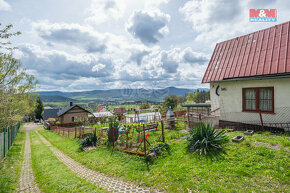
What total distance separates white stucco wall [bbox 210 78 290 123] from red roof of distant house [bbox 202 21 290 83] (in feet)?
1.81

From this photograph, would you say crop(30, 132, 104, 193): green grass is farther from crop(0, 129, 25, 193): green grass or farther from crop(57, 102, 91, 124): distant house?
crop(57, 102, 91, 124): distant house

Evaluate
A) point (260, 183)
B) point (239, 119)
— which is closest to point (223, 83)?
point (239, 119)

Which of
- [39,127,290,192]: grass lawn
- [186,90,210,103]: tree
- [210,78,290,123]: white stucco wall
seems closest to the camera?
[39,127,290,192]: grass lawn

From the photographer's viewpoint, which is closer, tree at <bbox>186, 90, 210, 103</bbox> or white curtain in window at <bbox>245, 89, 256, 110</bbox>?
white curtain in window at <bbox>245, 89, 256, 110</bbox>

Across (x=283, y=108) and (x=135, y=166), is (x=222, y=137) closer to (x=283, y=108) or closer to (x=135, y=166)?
(x=135, y=166)

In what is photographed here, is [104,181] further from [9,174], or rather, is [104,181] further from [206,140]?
[9,174]

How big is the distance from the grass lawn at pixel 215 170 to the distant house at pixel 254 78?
4038 mm

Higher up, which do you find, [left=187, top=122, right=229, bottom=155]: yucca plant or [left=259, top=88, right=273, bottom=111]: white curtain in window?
[left=259, top=88, right=273, bottom=111]: white curtain in window

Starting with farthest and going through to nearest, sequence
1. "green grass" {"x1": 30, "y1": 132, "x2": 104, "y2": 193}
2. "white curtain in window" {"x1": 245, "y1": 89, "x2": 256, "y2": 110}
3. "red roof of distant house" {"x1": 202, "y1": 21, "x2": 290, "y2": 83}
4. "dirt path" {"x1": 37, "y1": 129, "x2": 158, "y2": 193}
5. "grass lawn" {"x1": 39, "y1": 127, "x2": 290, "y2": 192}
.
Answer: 1. "white curtain in window" {"x1": 245, "y1": 89, "x2": 256, "y2": 110}
2. "red roof of distant house" {"x1": 202, "y1": 21, "x2": 290, "y2": 83}
3. "green grass" {"x1": 30, "y1": 132, "x2": 104, "y2": 193}
4. "dirt path" {"x1": 37, "y1": 129, "x2": 158, "y2": 193}
5. "grass lawn" {"x1": 39, "y1": 127, "x2": 290, "y2": 192}

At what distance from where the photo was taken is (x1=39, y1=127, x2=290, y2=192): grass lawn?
3.75 meters

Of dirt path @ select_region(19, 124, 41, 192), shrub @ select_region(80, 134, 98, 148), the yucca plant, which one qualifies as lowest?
dirt path @ select_region(19, 124, 41, 192)

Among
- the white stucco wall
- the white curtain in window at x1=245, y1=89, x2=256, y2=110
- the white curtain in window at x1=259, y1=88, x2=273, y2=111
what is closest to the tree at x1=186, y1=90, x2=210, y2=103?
the white stucco wall

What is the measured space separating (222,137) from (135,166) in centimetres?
394

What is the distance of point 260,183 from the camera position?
3680mm
